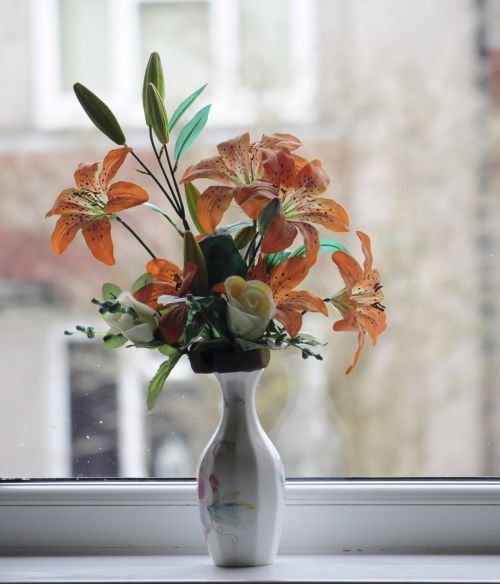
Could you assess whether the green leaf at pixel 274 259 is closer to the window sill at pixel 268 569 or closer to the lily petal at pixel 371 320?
A: the lily petal at pixel 371 320

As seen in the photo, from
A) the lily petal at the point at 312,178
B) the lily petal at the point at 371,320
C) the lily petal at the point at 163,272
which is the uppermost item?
the lily petal at the point at 312,178

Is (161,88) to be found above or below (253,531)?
above

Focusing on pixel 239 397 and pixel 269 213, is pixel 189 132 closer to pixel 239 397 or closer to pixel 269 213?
pixel 269 213

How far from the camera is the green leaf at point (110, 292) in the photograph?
1.02 meters

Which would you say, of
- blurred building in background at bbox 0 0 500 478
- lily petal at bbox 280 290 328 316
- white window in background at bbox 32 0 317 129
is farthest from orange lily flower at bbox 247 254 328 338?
white window in background at bbox 32 0 317 129

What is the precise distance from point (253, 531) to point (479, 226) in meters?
0.96

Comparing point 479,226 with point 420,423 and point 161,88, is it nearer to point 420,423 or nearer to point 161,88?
point 420,423

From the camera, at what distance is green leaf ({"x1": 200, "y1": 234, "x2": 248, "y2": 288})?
1.00m

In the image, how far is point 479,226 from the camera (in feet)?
5.72

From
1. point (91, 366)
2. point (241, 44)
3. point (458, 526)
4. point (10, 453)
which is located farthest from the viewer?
point (241, 44)

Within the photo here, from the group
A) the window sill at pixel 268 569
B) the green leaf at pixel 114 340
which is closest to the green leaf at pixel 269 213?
the green leaf at pixel 114 340

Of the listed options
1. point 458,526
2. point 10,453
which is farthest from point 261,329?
point 10,453

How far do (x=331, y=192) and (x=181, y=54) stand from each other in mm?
399

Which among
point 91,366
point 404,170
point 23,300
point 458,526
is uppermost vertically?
point 404,170
